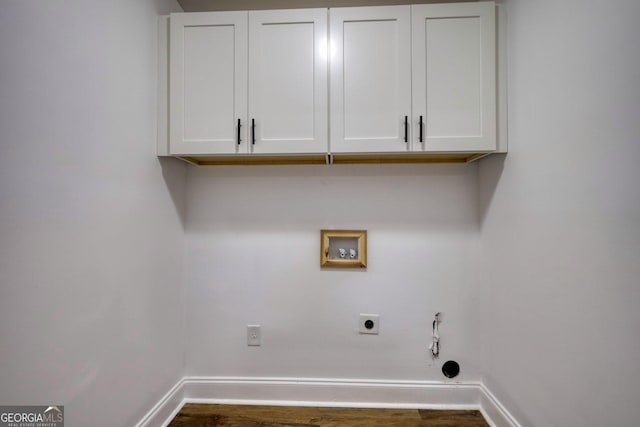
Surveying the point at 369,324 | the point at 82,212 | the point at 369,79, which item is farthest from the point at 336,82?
the point at 369,324

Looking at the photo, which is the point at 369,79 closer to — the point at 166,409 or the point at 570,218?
the point at 570,218

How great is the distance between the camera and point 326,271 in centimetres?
166

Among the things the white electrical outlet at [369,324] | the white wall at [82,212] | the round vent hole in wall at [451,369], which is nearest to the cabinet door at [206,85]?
the white wall at [82,212]

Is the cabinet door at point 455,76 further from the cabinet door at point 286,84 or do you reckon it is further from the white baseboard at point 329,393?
the white baseboard at point 329,393

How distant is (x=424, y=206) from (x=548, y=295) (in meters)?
0.71

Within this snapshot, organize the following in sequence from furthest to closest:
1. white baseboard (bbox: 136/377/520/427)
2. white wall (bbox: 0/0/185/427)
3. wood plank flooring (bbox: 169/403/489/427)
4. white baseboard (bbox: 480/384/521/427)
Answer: white baseboard (bbox: 136/377/520/427)
wood plank flooring (bbox: 169/403/489/427)
white baseboard (bbox: 480/384/521/427)
white wall (bbox: 0/0/185/427)

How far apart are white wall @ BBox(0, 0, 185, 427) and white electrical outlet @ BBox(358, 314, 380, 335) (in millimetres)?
1097

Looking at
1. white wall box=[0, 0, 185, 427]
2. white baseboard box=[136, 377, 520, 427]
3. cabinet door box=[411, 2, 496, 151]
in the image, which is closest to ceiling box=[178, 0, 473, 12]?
white wall box=[0, 0, 185, 427]

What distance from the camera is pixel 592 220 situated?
901 mm

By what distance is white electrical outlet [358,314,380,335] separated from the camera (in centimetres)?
163

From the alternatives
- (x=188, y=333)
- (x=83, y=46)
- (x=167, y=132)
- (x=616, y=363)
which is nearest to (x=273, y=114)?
(x=167, y=132)

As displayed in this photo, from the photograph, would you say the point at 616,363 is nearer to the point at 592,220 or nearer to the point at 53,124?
the point at 592,220

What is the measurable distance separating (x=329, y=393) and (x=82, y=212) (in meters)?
1.52

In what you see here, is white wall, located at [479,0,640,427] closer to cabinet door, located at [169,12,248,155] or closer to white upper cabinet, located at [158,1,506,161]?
white upper cabinet, located at [158,1,506,161]
